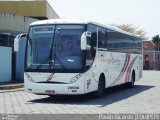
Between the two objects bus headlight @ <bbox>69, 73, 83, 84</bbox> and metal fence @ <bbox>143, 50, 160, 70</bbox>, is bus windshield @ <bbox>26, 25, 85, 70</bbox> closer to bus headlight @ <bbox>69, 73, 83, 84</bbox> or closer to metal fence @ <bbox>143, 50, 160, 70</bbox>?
bus headlight @ <bbox>69, 73, 83, 84</bbox>

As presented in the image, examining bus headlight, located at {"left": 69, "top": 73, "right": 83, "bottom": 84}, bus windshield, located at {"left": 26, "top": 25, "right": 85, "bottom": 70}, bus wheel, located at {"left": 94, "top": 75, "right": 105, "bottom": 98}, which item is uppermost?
bus windshield, located at {"left": 26, "top": 25, "right": 85, "bottom": 70}

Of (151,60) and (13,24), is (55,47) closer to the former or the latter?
(13,24)

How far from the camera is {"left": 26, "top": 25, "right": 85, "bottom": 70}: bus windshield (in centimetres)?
1508

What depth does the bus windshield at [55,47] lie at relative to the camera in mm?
15078

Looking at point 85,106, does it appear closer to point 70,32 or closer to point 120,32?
point 70,32

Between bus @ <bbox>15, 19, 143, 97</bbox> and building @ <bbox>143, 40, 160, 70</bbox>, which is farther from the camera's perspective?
building @ <bbox>143, 40, 160, 70</bbox>

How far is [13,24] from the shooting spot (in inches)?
1057

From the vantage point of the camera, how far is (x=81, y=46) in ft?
47.4

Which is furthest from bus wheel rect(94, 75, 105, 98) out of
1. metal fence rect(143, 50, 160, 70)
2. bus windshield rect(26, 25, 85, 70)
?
metal fence rect(143, 50, 160, 70)

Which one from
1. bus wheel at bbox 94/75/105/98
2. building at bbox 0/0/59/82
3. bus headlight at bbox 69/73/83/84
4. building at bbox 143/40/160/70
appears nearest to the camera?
bus headlight at bbox 69/73/83/84

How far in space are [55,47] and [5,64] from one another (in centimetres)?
1019

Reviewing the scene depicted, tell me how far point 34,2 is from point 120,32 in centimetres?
1259

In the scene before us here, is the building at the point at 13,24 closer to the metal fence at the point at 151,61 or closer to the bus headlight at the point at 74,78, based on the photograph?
the bus headlight at the point at 74,78

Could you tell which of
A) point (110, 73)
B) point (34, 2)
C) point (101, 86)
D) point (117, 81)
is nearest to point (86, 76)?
point (101, 86)
